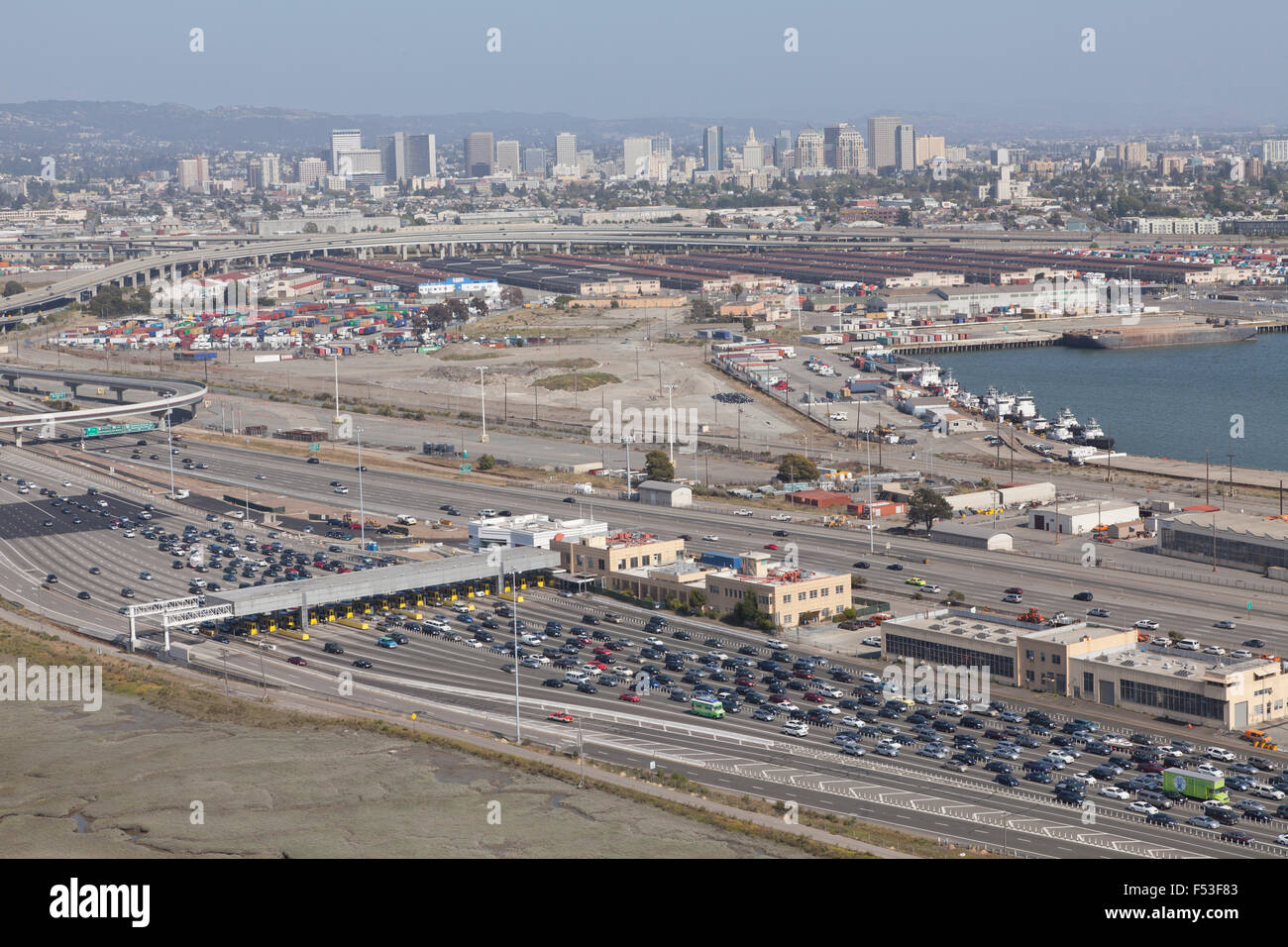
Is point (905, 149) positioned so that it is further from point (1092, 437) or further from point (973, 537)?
→ point (973, 537)

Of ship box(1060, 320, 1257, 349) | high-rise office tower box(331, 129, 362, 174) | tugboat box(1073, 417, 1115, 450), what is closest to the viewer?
tugboat box(1073, 417, 1115, 450)

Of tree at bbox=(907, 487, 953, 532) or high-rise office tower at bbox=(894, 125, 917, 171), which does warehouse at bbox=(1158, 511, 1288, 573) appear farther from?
high-rise office tower at bbox=(894, 125, 917, 171)

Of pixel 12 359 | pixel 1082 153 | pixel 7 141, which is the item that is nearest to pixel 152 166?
pixel 7 141

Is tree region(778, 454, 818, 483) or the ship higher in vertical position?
the ship

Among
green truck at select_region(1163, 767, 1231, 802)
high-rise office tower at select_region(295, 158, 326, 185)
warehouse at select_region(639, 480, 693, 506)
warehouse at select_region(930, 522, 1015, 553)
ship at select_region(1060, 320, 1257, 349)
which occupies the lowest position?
green truck at select_region(1163, 767, 1231, 802)

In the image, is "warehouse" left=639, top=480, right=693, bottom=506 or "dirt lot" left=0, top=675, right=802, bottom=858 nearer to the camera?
"dirt lot" left=0, top=675, right=802, bottom=858

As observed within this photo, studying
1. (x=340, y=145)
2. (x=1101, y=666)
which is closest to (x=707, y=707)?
(x=1101, y=666)

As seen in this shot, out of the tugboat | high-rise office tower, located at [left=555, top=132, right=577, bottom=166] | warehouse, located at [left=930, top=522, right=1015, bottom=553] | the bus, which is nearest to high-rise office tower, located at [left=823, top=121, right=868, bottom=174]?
high-rise office tower, located at [left=555, top=132, right=577, bottom=166]
